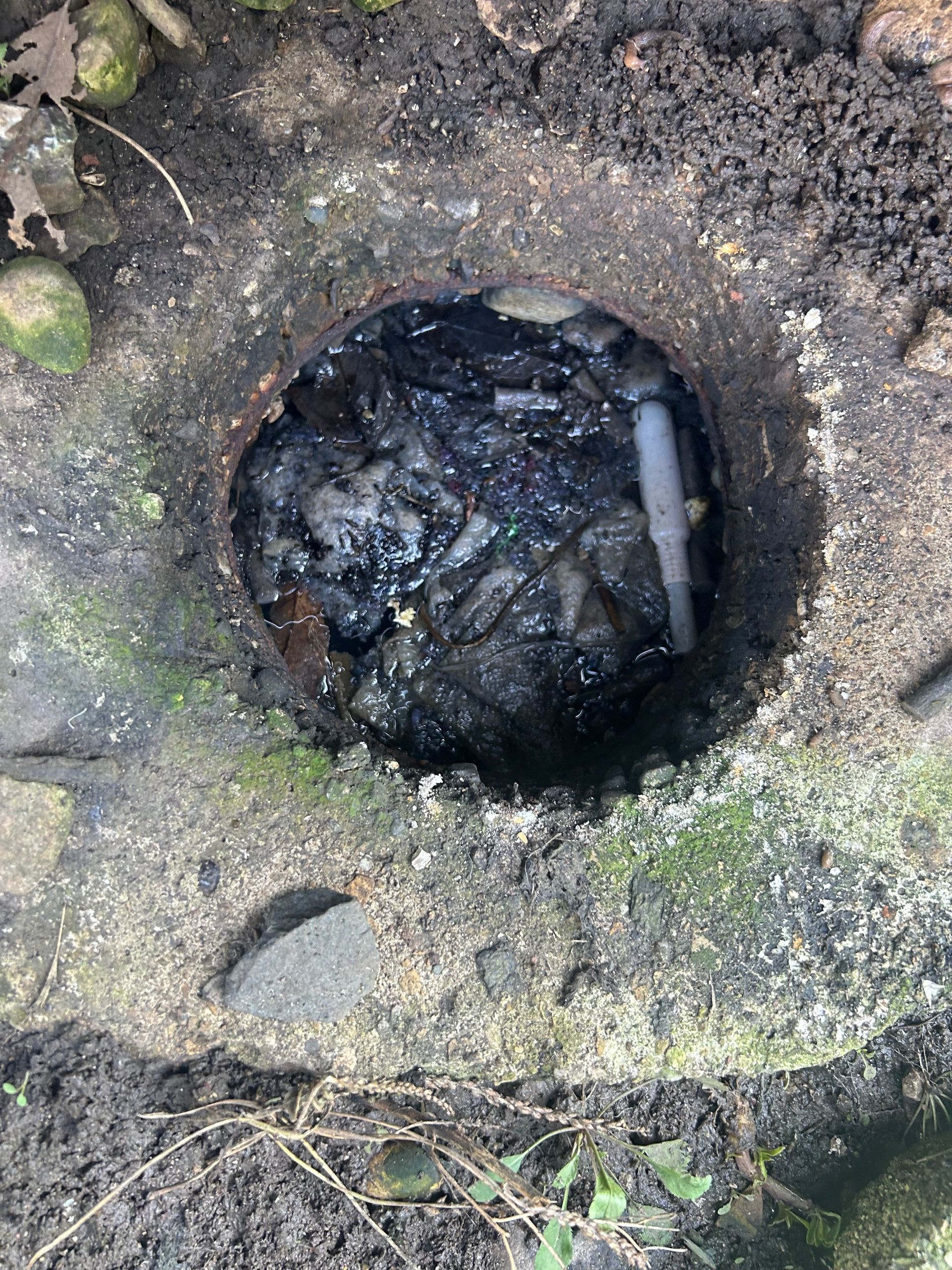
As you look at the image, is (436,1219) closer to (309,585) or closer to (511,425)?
(309,585)

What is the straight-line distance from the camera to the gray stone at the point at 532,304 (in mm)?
2238

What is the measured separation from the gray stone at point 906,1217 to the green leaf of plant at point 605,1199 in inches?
18.6

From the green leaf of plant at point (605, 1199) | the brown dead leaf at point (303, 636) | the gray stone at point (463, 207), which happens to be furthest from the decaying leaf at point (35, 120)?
the green leaf of plant at point (605, 1199)

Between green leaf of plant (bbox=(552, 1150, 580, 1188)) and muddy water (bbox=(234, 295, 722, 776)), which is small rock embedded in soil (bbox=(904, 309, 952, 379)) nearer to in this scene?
muddy water (bbox=(234, 295, 722, 776))

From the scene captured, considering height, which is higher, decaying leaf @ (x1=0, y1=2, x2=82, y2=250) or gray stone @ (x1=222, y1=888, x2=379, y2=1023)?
decaying leaf @ (x1=0, y1=2, x2=82, y2=250)

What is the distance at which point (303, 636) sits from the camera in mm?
2322

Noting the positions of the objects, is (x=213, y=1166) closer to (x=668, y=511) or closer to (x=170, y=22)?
(x=668, y=511)

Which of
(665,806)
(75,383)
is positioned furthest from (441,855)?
(75,383)

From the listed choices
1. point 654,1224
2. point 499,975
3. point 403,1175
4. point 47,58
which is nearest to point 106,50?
point 47,58

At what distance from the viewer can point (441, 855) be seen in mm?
1684

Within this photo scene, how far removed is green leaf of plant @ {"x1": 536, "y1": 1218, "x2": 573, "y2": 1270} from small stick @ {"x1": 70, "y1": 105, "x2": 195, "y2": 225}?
2313mm

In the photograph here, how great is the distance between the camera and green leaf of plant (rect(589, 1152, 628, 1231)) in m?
1.64

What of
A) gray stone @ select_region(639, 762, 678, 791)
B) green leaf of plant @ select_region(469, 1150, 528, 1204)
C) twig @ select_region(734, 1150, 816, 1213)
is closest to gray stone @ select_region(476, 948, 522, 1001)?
green leaf of plant @ select_region(469, 1150, 528, 1204)

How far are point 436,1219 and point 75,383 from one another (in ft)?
6.54
